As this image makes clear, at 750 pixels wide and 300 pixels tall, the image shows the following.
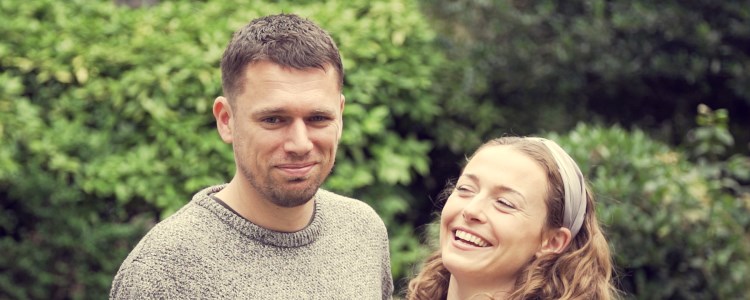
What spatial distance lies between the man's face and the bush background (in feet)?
6.54

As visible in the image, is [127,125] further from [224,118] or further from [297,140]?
[297,140]

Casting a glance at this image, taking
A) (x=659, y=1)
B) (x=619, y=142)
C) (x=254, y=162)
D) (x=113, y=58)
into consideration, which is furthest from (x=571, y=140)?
(x=254, y=162)

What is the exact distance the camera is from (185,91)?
5.21m

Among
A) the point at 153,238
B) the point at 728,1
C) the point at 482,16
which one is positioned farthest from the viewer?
the point at 482,16

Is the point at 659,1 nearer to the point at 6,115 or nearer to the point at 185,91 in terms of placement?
the point at 185,91

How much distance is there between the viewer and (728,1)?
22.6 ft

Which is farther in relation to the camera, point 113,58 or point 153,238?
point 113,58

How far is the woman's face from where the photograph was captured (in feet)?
9.84

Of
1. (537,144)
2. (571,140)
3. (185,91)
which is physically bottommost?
(571,140)

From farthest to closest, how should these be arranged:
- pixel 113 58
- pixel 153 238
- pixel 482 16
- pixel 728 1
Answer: pixel 482 16
pixel 728 1
pixel 113 58
pixel 153 238

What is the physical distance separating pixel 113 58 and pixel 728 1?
4240 millimetres

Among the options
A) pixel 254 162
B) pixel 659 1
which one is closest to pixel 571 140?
pixel 659 1

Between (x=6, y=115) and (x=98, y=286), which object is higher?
(x=6, y=115)

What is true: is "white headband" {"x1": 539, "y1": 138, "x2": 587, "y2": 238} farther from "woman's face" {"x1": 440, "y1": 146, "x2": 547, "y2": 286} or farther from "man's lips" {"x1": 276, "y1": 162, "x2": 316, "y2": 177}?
"man's lips" {"x1": 276, "y1": 162, "x2": 316, "y2": 177}
